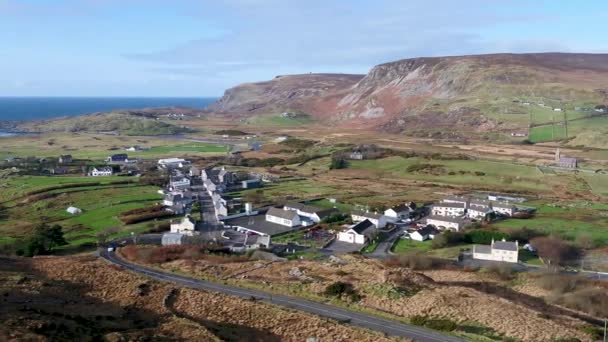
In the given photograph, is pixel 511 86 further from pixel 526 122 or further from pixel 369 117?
pixel 369 117

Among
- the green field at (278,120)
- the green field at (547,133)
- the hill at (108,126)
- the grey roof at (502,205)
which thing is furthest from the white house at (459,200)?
the green field at (278,120)

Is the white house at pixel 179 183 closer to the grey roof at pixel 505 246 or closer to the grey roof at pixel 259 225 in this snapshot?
the grey roof at pixel 259 225

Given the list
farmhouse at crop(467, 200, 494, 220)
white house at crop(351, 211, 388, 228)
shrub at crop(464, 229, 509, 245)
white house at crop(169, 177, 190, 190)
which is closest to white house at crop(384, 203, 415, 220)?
white house at crop(351, 211, 388, 228)

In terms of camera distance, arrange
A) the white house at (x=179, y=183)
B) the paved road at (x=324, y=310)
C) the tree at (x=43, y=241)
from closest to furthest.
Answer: the paved road at (x=324, y=310) < the tree at (x=43, y=241) < the white house at (x=179, y=183)

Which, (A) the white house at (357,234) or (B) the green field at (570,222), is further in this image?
(B) the green field at (570,222)

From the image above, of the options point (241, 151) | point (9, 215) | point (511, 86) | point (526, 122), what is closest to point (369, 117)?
point (511, 86)

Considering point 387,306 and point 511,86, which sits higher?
point 511,86

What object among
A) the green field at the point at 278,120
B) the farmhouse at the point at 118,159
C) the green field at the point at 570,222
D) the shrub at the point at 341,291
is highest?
the green field at the point at 278,120
